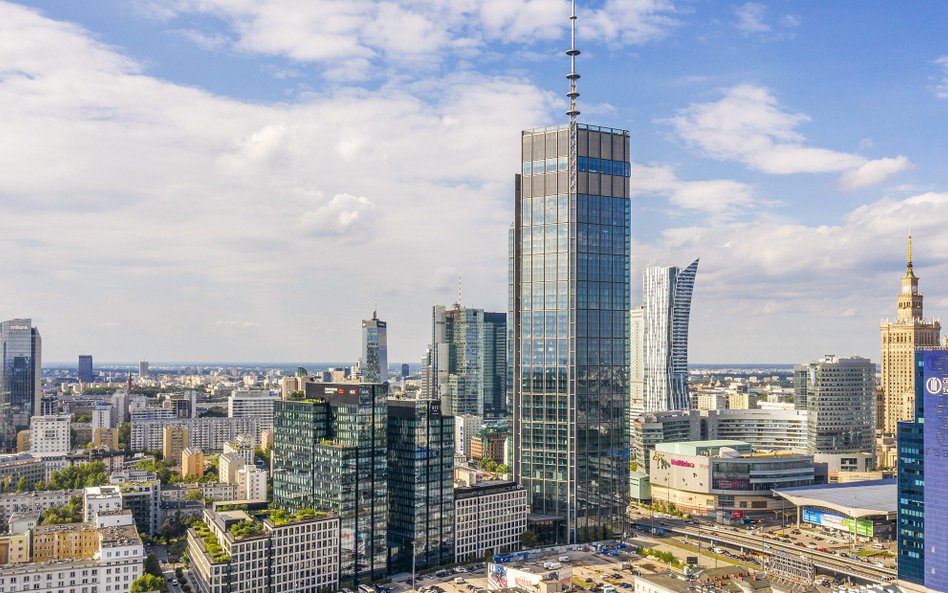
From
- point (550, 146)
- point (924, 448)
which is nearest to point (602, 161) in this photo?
point (550, 146)

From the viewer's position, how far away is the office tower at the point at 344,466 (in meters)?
132

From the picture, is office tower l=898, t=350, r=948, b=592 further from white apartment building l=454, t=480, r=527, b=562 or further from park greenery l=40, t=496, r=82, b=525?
park greenery l=40, t=496, r=82, b=525

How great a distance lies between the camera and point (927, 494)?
377ft

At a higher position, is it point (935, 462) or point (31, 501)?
point (935, 462)

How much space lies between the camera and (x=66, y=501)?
186375 millimetres

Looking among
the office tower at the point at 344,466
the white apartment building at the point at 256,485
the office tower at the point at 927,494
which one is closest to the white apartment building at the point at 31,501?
the white apartment building at the point at 256,485

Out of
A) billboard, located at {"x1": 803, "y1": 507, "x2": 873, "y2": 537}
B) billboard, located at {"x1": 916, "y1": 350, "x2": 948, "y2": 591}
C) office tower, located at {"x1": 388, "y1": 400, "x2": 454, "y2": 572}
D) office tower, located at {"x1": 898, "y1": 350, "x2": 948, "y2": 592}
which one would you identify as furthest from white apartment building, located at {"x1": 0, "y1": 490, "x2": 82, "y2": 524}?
billboard, located at {"x1": 916, "y1": 350, "x2": 948, "y2": 591}

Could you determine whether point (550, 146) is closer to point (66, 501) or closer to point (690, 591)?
point (690, 591)

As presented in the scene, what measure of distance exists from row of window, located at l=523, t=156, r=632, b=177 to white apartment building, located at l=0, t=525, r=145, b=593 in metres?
101

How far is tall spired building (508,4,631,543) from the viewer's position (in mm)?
166000

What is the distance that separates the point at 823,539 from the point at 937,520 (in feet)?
191

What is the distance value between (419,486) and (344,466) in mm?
15096

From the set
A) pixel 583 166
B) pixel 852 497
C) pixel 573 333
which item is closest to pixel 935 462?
pixel 852 497

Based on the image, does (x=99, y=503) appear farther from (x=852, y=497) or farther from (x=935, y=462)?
(x=852, y=497)
